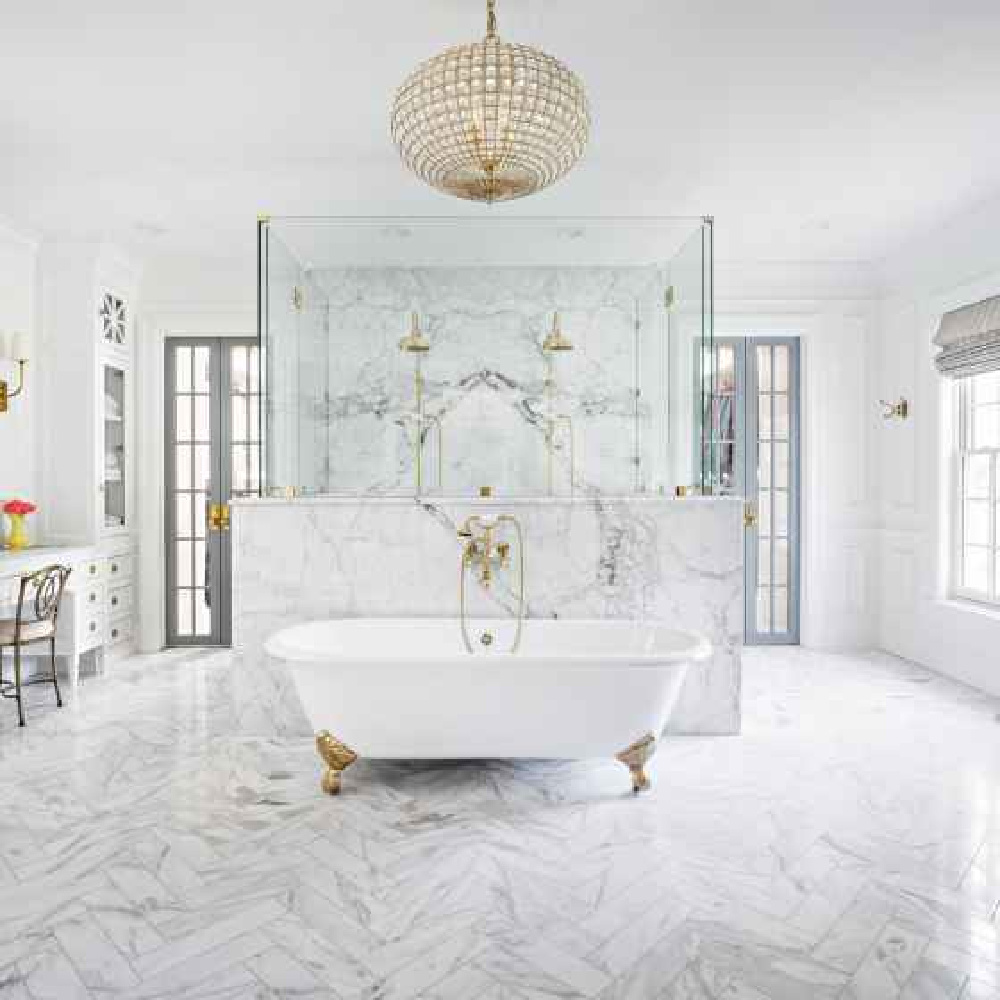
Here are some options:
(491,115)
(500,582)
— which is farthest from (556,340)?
(491,115)

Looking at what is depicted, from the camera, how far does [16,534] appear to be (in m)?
4.23

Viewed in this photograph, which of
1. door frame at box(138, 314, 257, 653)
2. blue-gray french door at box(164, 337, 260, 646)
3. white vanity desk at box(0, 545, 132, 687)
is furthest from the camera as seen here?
blue-gray french door at box(164, 337, 260, 646)

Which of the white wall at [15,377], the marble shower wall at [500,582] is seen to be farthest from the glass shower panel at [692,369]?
the white wall at [15,377]

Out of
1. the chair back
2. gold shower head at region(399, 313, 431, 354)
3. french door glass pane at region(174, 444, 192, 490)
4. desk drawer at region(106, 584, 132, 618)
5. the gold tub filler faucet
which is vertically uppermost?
gold shower head at region(399, 313, 431, 354)

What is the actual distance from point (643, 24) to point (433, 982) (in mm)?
2772

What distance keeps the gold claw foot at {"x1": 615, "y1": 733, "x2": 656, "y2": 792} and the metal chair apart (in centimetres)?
271

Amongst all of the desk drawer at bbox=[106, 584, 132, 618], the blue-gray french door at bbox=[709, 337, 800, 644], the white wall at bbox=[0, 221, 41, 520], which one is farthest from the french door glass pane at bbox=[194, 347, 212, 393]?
the blue-gray french door at bbox=[709, 337, 800, 644]

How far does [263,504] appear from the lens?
3.49m

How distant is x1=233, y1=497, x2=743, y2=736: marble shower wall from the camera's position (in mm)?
3465

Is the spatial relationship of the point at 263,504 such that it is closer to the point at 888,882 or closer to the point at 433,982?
the point at 433,982

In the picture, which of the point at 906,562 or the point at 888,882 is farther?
the point at 906,562

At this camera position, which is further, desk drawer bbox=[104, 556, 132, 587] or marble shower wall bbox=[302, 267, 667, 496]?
desk drawer bbox=[104, 556, 132, 587]

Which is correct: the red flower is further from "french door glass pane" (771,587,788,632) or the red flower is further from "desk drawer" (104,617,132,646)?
"french door glass pane" (771,587,788,632)

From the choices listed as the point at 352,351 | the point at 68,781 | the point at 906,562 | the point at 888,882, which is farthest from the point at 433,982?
the point at 906,562
